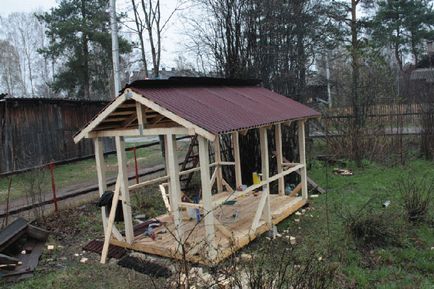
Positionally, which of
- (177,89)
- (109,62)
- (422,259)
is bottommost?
(422,259)

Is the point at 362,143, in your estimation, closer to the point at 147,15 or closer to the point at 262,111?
the point at 262,111

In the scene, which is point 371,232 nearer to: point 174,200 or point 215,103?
point 174,200

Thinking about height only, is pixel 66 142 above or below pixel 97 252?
above

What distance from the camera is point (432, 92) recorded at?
13531 millimetres

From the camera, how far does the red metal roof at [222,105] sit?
19.4ft

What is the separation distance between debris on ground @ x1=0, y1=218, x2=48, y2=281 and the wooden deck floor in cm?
123

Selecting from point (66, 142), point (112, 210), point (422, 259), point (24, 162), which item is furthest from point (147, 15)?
point (422, 259)

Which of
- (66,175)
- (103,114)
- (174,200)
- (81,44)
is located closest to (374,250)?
(174,200)

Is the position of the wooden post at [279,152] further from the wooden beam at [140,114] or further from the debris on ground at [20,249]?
the debris on ground at [20,249]

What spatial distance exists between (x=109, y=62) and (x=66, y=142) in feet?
45.9

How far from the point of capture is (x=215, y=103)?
276 inches

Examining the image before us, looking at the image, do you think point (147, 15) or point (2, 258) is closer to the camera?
point (2, 258)

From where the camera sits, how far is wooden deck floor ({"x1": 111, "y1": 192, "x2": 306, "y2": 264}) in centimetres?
603

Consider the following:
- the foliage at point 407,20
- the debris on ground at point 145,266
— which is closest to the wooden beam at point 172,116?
the debris on ground at point 145,266
